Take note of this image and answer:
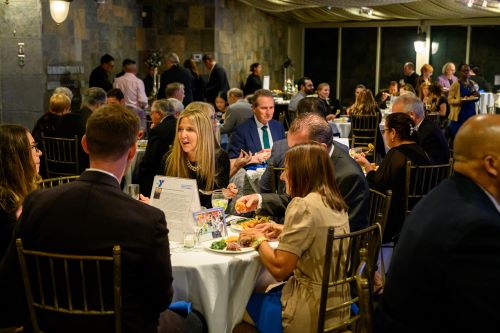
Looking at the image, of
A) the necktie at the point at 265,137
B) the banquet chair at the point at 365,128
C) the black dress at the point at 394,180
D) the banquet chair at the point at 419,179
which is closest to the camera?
the black dress at the point at 394,180

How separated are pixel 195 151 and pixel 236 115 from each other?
4084mm

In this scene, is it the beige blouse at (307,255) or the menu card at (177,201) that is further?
the menu card at (177,201)

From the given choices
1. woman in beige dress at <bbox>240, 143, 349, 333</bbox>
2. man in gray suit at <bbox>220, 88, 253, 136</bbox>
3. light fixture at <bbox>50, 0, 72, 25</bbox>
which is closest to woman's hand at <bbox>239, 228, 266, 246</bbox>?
woman in beige dress at <bbox>240, 143, 349, 333</bbox>

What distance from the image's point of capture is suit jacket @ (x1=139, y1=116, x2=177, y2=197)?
5406 millimetres

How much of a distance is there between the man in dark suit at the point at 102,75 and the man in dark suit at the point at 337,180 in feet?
22.3

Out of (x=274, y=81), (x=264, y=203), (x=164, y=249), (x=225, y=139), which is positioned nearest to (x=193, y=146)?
(x=264, y=203)

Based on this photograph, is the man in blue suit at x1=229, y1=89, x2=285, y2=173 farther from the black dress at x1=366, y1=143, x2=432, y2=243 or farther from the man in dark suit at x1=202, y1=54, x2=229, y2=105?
the man in dark suit at x1=202, y1=54, x2=229, y2=105

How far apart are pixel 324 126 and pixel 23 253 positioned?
78.5 inches

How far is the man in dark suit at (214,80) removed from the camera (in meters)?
12.0

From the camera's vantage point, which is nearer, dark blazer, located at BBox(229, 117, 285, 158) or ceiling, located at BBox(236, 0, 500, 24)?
dark blazer, located at BBox(229, 117, 285, 158)

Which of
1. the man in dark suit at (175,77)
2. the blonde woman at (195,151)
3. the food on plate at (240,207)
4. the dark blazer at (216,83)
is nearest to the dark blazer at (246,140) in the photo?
the blonde woman at (195,151)

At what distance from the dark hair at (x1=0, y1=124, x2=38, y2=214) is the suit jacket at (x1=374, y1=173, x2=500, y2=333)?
65.2 inches

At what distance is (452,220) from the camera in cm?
188

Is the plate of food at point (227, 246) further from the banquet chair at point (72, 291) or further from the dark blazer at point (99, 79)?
the dark blazer at point (99, 79)
